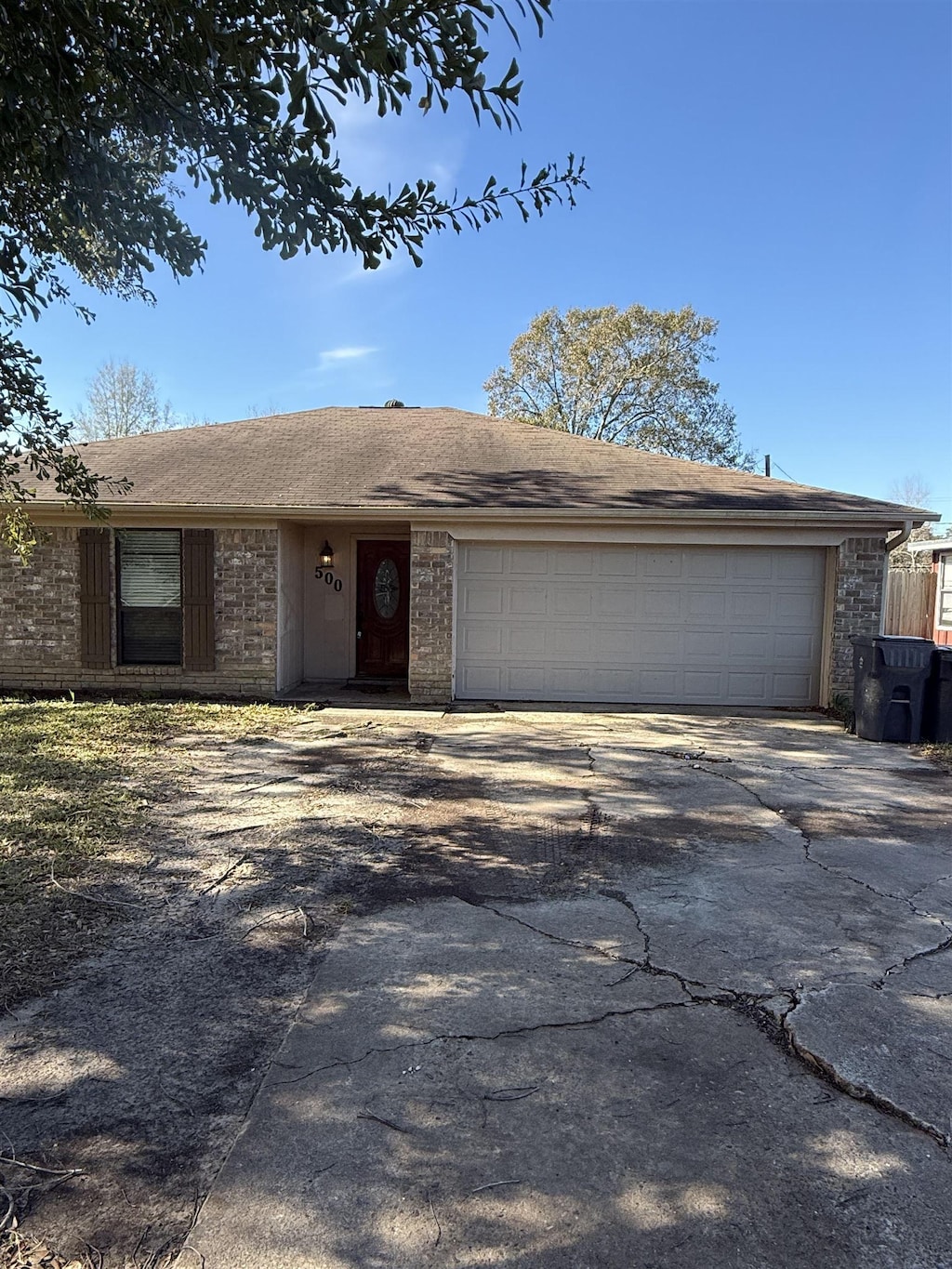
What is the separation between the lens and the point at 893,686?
900cm

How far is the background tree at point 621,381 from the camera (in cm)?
2738

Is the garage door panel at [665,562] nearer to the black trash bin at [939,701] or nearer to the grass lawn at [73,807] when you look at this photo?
the black trash bin at [939,701]

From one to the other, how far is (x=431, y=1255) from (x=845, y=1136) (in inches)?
53.7

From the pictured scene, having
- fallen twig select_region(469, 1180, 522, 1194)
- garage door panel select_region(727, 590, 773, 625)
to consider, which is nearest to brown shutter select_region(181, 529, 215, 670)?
garage door panel select_region(727, 590, 773, 625)

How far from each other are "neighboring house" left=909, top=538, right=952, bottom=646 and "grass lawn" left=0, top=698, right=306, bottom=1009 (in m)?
16.5

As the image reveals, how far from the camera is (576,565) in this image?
11.0 m

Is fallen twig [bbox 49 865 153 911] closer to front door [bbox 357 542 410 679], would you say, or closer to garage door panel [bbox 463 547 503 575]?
garage door panel [bbox 463 547 503 575]

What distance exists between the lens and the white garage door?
35.7ft

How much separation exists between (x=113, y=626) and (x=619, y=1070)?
32.0 ft

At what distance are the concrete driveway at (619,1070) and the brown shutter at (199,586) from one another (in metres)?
6.39

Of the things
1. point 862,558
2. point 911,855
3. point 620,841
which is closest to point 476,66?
point 620,841

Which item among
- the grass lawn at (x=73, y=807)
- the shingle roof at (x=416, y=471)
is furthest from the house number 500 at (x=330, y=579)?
the grass lawn at (x=73, y=807)

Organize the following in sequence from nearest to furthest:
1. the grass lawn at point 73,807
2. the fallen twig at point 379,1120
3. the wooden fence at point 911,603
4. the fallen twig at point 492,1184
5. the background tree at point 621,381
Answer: the fallen twig at point 492,1184, the fallen twig at point 379,1120, the grass lawn at point 73,807, the wooden fence at point 911,603, the background tree at point 621,381

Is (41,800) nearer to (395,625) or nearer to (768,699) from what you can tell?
(395,625)
